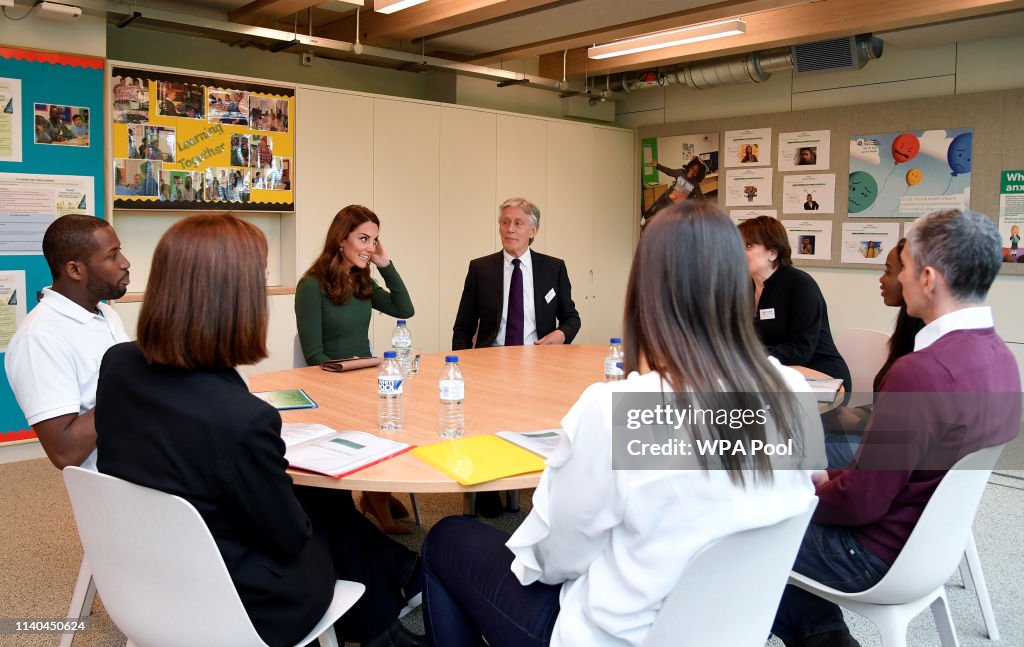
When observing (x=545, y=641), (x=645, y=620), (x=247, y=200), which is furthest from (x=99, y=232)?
(x=247, y=200)

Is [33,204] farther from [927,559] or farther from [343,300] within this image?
[927,559]

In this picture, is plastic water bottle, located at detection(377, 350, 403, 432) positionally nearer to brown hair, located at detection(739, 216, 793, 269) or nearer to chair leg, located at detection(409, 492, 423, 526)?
chair leg, located at detection(409, 492, 423, 526)

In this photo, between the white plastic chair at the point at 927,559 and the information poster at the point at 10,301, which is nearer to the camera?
the white plastic chair at the point at 927,559

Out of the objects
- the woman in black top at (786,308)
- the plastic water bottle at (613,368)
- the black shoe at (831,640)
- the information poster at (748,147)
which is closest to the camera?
the black shoe at (831,640)

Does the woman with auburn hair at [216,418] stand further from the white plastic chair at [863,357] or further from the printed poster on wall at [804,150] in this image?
the printed poster on wall at [804,150]

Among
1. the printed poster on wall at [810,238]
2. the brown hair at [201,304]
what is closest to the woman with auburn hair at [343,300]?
the brown hair at [201,304]

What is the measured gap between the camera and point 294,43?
228 inches

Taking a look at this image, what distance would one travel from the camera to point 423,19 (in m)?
5.62

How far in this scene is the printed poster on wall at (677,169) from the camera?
7.75 metres

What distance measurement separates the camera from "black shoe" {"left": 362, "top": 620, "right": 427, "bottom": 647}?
7.51 feet

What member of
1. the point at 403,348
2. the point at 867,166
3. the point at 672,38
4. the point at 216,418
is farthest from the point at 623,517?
the point at 867,166

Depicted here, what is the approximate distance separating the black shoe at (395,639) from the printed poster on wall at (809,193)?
5.86 m

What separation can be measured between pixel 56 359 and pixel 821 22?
529 cm

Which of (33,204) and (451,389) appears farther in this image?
(33,204)
